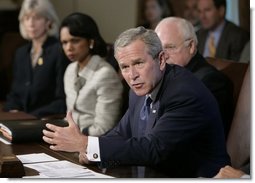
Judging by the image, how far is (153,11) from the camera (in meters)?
2.66

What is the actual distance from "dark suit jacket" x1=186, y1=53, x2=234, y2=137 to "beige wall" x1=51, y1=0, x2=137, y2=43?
1.15 feet

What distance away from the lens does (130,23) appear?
255cm

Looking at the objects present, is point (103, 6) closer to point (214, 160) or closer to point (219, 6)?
point (219, 6)

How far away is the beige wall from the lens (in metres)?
2.54

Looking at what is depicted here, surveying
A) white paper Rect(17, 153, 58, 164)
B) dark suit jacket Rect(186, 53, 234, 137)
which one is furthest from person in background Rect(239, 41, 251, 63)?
white paper Rect(17, 153, 58, 164)

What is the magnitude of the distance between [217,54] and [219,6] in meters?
0.23

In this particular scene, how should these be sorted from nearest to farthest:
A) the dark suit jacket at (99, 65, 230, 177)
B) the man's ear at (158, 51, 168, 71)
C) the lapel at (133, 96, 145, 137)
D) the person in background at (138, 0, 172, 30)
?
the dark suit jacket at (99, 65, 230, 177)
the man's ear at (158, 51, 168, 71)
the lapel at (133, 96, 145, 137)
the person in background at (138, 0, 172, 30)

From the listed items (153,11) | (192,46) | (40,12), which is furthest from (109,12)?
(192,46)

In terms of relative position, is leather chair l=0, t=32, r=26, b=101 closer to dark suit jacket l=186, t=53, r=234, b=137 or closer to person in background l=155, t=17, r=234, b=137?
person in background l=155, t=17, r=234, b=137

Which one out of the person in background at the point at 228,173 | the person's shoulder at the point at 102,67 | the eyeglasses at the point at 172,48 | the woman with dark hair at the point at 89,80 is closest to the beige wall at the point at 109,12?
the woman with dark hair at the point at 89,80

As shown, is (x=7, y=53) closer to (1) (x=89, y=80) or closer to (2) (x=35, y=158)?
(1) (x=89, y=80)

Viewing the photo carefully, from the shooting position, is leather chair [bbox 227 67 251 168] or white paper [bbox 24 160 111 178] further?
leather chair [bbox 227 67 251 168]

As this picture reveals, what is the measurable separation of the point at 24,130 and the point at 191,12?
2.89 ft

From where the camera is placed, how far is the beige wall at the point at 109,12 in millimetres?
2545
